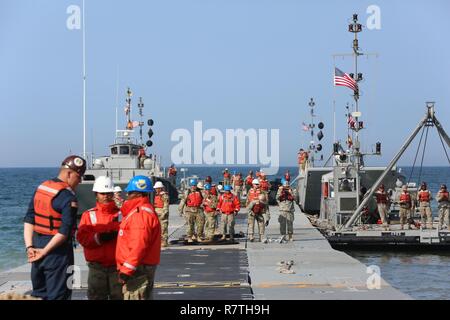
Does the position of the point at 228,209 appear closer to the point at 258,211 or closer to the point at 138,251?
the point at 258,211

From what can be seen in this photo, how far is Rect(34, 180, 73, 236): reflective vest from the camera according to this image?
855cm

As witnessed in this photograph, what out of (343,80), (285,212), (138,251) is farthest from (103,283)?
(343,80)

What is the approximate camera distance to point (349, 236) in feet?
91.4

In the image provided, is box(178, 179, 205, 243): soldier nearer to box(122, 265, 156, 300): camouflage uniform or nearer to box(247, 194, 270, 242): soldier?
box(247, 194, 270, 242): soldier

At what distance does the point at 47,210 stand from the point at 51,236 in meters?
0.27

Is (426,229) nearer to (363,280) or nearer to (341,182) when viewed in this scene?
(341,182)

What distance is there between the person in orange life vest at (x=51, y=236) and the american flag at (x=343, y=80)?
83.9 ft

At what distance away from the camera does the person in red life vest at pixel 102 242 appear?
363 inches

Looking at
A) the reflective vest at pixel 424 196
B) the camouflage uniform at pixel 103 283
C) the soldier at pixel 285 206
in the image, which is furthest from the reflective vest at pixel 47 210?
the reflective vest at pixel 424 196

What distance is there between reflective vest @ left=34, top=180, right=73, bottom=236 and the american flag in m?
25.7

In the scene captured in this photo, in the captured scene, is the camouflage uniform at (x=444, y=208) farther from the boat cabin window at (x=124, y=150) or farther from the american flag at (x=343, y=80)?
the boat cabin window at (x=124, y=150)
